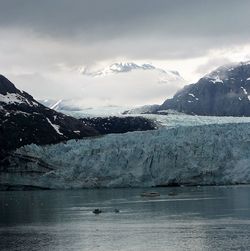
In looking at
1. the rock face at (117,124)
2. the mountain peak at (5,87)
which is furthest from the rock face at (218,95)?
the mountain peak at (5,87)

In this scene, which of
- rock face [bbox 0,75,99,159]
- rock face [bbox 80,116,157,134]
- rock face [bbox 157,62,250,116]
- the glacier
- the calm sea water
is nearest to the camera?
the calm sea water

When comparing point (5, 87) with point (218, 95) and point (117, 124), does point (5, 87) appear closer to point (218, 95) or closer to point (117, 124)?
point (117, 124)

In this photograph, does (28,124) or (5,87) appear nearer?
(28,124)

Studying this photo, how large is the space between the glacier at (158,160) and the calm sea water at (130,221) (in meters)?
2.02

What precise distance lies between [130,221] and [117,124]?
66.5 metres

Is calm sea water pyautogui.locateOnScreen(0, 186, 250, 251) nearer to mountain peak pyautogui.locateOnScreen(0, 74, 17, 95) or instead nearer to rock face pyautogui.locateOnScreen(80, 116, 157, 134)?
mountain peak pyautogui.locateOnScreen(0, 74, 17, 95)

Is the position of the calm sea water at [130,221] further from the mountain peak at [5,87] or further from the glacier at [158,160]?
the mountain peak at [5,87]

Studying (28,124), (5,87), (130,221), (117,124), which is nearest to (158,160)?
(130,221)

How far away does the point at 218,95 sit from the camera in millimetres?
167250

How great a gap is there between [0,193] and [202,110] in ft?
347

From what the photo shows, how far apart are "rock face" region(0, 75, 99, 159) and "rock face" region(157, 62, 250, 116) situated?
6881 centimetres

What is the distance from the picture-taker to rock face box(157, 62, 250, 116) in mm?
161875

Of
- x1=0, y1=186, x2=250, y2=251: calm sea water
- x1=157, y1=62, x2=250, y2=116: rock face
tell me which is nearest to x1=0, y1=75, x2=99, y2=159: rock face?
x1=0, y1=186, x2=250, y2=251: calm sea water

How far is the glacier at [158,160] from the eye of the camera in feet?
190
